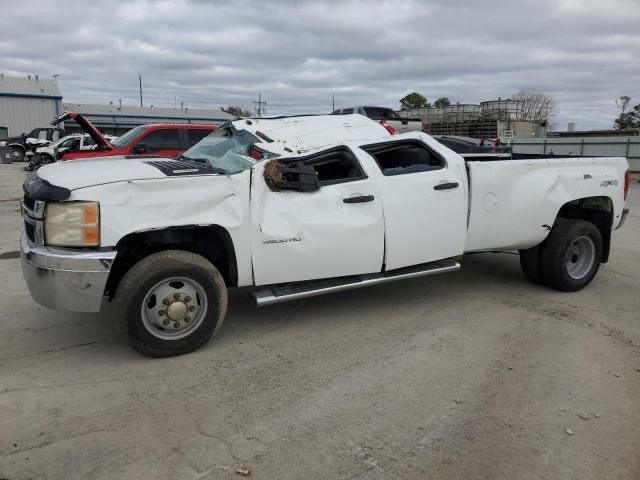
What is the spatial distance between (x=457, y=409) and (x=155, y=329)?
2263 millimetres

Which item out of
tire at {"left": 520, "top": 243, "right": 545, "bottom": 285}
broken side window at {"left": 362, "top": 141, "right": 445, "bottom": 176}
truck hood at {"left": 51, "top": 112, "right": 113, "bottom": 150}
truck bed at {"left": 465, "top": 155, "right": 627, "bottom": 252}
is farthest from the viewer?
truck hood at {"left": 51, "top": 112, "right": 113, "bottom": 150}

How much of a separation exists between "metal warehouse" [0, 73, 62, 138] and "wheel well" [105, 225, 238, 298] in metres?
48.6

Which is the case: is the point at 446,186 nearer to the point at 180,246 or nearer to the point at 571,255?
the point at 571,255

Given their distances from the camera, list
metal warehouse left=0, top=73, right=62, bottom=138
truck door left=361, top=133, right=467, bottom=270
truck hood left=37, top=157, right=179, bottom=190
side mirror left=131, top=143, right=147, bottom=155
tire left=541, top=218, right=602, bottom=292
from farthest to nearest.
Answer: metal warehouse left=0, top=73, right=62, bottom=138, side mirror left=131, top=143, right=147, bottom=155, tire left=541, top=218, right=602, bottom=292, truck door left=361, top=133, right=467, bottom=270, truck hood left=37, top=157, right=179, bottom=190

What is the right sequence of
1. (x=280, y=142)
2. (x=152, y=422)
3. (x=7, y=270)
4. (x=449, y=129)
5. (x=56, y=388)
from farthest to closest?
(x=449, y=129) < (x=7, y=270) < (x=280, y=142) < (x=56, y=388) < (x=152, y=422)

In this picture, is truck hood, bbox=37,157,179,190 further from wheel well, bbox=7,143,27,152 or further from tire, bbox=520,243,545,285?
wheel well, bbox=7,143,27,152

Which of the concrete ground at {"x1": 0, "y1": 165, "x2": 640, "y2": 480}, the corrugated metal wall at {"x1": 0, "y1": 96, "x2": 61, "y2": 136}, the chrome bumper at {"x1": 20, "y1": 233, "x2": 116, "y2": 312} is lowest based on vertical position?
the concrete ground at {"x1": 0, "y1": 165, "x2": 640, "y2": 480}

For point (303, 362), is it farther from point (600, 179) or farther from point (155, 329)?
point (600, 179)

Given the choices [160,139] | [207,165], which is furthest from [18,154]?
[207,165]

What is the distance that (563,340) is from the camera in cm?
458

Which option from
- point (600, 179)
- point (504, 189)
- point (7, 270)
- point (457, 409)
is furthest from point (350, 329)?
point (7, 270)

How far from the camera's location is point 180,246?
4.29 m

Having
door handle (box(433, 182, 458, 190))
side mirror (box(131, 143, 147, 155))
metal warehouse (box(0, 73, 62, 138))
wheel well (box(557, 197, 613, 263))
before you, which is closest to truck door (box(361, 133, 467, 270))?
door handle (box(433, 182, 458, 190))

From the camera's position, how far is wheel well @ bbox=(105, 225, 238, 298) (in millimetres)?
3998
